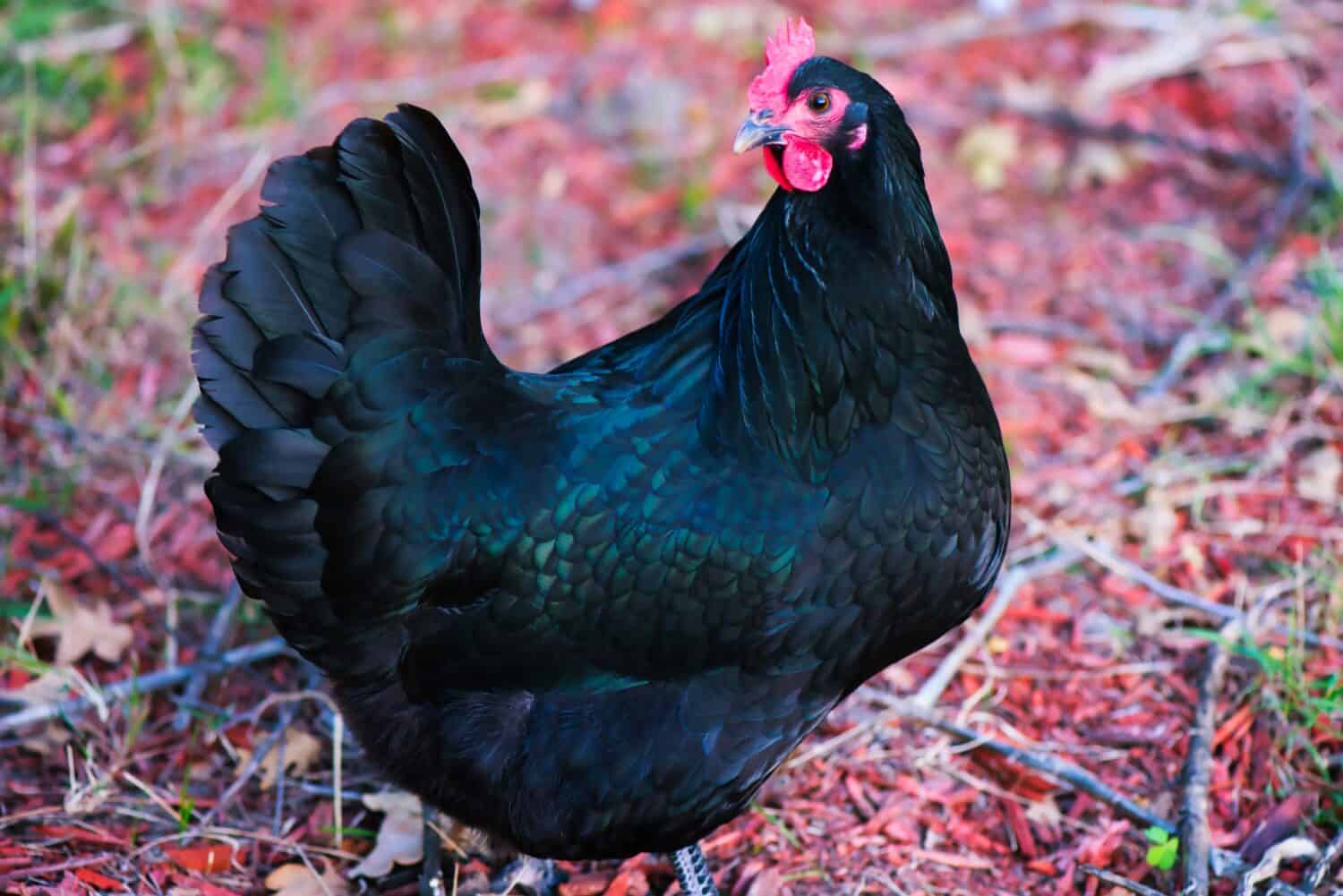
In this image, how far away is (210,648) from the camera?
438 cm

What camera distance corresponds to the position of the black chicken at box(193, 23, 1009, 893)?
3197 millimetres

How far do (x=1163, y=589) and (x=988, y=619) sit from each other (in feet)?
1.97

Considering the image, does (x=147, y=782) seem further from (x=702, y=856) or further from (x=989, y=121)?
(x=989, y=121)

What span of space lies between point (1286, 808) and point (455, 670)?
2.38 m

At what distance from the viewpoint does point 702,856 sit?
3.66m

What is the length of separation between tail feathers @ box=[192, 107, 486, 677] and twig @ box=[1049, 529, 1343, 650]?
2436mm

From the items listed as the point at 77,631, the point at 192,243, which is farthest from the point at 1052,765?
the point at 192,243

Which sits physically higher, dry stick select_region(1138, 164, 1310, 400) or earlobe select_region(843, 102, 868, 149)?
earlobe select_region(843, 102, 868, 149)

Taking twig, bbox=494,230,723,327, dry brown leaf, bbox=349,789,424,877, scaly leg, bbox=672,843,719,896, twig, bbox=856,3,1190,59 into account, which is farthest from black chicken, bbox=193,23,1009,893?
twig, bbox=856,3,1190,59

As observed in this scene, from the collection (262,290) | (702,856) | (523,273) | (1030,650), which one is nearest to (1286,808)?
(1030,650)

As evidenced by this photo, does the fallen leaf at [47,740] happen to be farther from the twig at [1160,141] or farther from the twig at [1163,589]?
the twig at [1160,141]

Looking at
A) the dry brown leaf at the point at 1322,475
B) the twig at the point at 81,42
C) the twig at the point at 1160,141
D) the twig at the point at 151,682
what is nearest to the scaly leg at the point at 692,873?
the twig at the point at 151,682

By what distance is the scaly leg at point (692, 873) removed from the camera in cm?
352

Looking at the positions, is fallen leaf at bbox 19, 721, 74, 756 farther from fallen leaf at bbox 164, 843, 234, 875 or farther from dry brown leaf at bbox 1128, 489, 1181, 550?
dry brown leaf at bbox 1128, 489, 1181, 550
